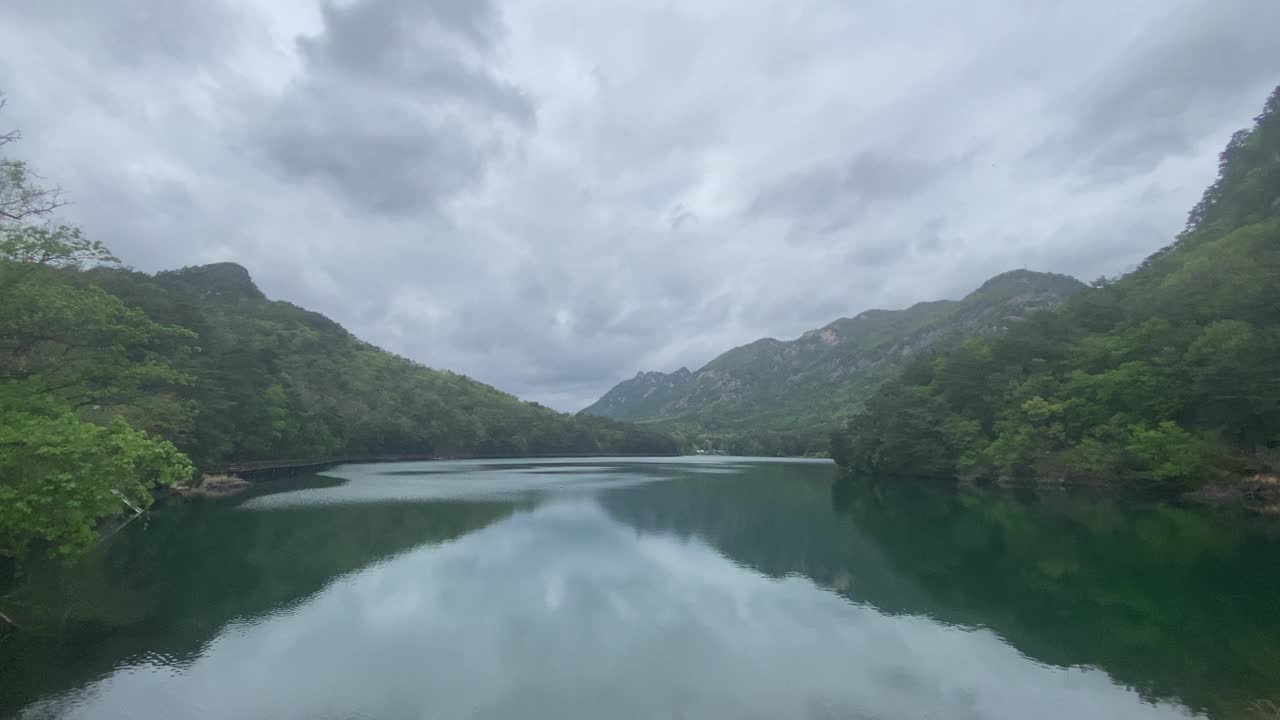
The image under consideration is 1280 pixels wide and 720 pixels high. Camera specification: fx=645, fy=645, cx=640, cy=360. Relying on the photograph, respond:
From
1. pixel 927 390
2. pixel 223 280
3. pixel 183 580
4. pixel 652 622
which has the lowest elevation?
pixel 652 622

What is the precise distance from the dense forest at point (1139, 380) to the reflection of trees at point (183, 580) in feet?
130

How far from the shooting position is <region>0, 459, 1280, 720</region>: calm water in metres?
11.3

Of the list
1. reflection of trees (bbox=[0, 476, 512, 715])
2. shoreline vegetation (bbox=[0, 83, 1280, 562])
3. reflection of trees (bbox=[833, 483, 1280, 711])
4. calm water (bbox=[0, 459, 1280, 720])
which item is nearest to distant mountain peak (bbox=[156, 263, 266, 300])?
shoreline vegetation (bbox=[0, 83, 1280, 562])

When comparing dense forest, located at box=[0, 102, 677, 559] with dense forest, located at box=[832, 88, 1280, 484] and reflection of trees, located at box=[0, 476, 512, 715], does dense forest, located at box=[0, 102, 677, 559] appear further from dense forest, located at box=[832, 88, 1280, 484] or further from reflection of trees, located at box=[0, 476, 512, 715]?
dense forest, located at box=[832, 88, 1280, 484]

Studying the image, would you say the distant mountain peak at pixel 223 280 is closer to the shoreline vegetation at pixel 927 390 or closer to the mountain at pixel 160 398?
the mountain at pixel 160 398

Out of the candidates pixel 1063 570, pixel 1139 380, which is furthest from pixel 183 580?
pixel 1139 380

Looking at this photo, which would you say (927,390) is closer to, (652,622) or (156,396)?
(652,622)

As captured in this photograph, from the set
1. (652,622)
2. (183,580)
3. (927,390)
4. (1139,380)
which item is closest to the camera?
(652,622)

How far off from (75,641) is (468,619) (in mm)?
8025

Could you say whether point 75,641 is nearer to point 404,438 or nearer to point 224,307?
point 404,438

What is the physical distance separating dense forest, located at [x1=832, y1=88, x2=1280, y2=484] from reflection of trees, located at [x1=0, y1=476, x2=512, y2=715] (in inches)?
1560

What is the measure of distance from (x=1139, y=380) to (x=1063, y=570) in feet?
90.9

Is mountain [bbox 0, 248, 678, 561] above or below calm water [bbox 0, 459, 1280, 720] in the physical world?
above

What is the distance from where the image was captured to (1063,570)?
70.9ft
